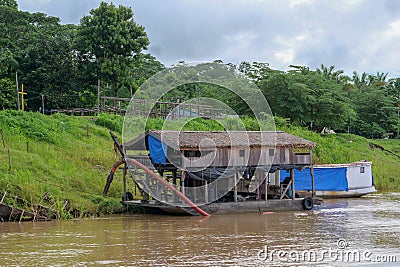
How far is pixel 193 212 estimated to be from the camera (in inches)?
818

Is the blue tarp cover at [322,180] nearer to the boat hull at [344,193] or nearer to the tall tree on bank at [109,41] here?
the boat hull at [344,193]

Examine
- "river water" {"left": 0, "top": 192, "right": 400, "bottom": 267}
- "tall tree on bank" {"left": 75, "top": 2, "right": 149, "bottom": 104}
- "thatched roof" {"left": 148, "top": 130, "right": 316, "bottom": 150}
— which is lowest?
"river water" {"left": 0, "top": 192, "right": 400, "bottom": 267}

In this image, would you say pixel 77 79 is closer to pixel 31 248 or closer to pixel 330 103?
pixel 330 103

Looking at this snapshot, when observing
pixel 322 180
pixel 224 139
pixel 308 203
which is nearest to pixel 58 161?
pixel 224 139

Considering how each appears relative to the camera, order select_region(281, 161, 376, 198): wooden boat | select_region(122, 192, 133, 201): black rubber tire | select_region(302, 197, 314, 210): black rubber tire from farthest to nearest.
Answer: select_region(281, 161, 376, 198): wooden boat
select_region(302, 197, 314, 210): black rubber tire
select_region(122, 192, 133, 201): black rubber tire

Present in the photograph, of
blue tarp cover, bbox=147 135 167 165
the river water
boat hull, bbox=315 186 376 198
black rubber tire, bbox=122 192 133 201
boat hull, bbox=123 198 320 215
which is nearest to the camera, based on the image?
the river water

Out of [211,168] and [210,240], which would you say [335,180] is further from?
[210,240]

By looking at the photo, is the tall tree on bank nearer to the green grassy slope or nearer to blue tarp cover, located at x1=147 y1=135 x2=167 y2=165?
the green grassy slope

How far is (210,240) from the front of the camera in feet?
52.4

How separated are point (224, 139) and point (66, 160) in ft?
23.5

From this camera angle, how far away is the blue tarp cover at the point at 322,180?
29.0 meters

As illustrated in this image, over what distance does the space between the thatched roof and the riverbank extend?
3.32 metres

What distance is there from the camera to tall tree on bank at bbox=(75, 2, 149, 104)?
37.8m

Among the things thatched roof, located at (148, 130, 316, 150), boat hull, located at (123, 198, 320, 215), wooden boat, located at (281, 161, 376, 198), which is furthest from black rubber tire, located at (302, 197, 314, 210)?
wooden boat, located at (281, 161, 376, 198)
